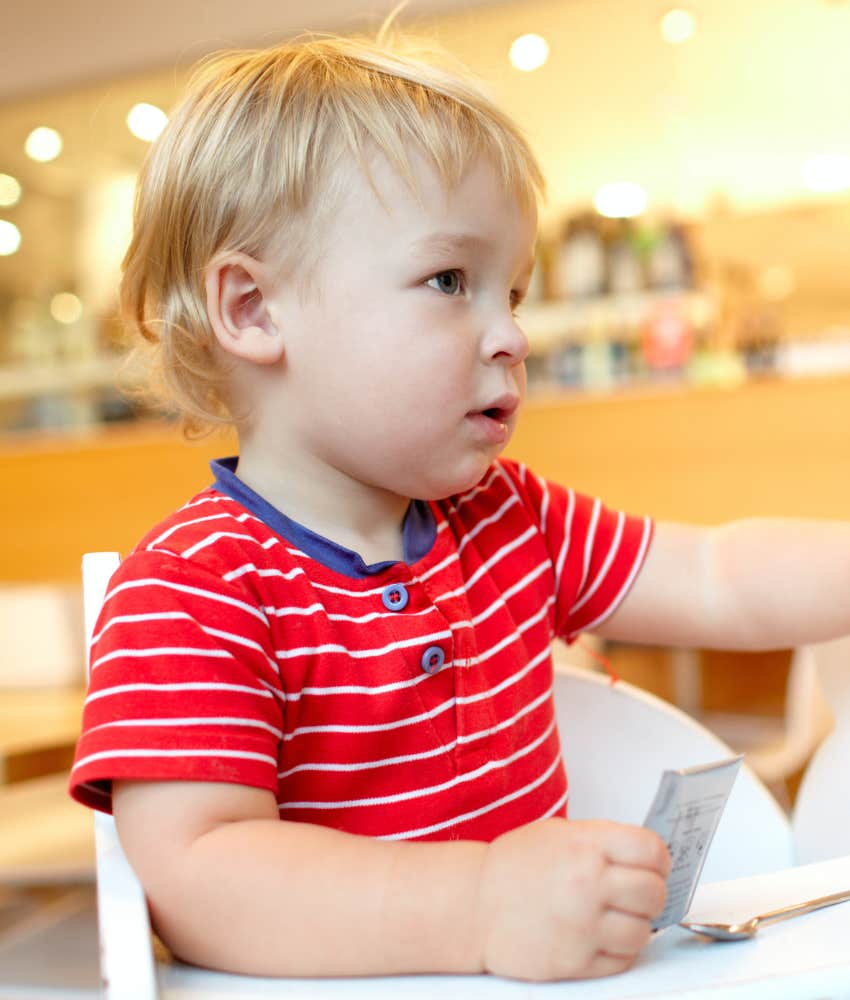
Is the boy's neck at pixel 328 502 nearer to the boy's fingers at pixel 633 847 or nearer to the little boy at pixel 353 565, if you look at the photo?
the little boy at pixel 353 565

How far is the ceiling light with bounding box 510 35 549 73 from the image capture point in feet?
10.5

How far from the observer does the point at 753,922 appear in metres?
0.46

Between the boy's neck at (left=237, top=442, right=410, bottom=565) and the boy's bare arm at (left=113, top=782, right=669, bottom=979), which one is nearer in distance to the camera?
the boy's bare arm at (left=113, top=782, right=669, bottom=979)

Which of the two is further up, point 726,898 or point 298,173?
point 298,173

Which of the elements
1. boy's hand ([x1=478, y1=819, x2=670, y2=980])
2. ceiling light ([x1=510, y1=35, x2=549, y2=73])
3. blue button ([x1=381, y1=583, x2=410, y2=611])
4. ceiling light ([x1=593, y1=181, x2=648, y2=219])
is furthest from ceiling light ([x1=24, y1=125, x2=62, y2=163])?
boy's hand ([x1=478, y1=819, x2=670, y2=980])

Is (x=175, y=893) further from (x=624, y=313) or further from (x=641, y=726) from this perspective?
(x=624, y=313)

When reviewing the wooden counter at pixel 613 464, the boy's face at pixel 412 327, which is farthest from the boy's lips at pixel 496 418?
the wooden counter at pixel 613 464

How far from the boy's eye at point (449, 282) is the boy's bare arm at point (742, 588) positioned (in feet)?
0.81

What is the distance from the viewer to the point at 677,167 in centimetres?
377

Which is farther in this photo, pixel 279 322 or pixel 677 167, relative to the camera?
pixel 677 167

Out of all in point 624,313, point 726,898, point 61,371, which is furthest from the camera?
point 61,371

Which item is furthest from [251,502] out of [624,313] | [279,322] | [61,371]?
[61,371]

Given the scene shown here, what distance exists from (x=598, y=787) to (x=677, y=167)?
3314 mm

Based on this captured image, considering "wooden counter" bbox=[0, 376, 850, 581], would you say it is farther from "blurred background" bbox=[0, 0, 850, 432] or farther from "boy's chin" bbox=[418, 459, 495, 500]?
"boy's chin" bbox=[418, 459, 495, 500]
